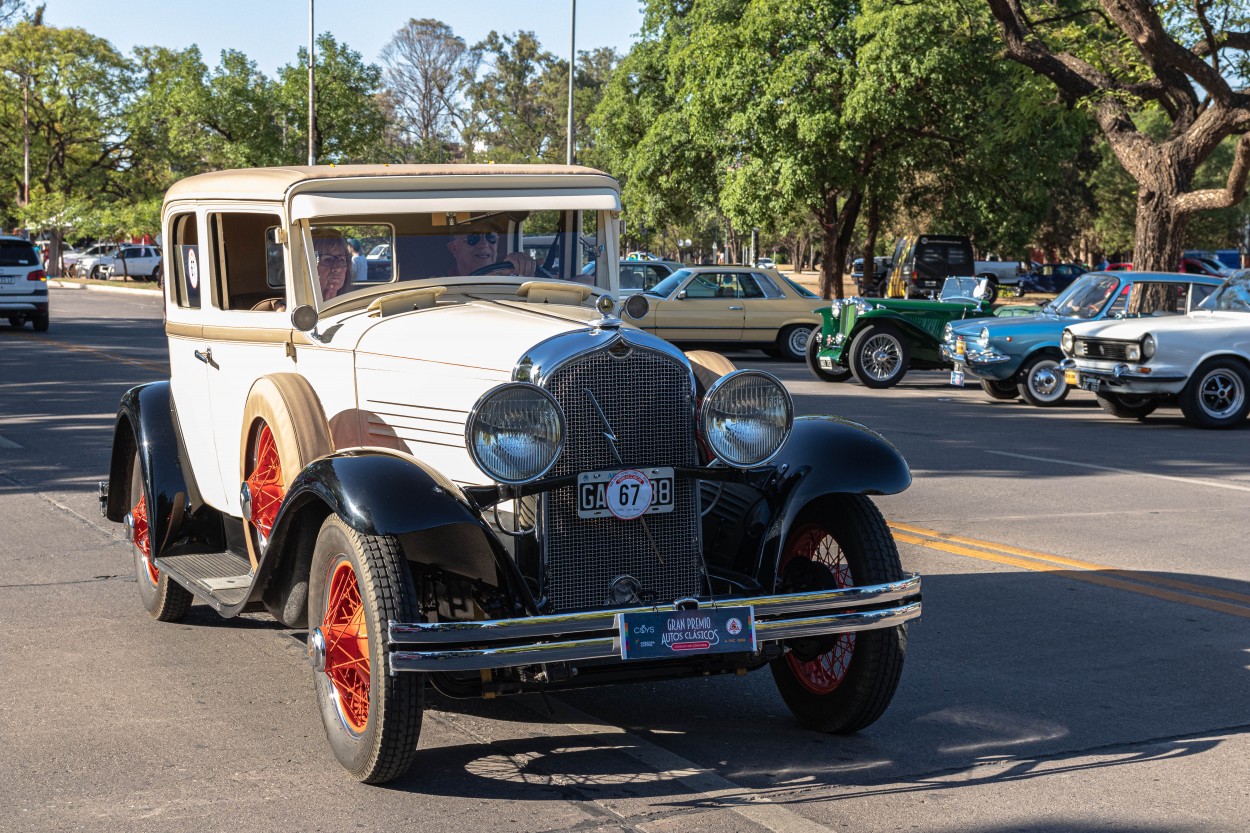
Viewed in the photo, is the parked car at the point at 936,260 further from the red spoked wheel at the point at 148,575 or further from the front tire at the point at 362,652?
the front tire at the point at 362,652

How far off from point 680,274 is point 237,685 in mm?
19769

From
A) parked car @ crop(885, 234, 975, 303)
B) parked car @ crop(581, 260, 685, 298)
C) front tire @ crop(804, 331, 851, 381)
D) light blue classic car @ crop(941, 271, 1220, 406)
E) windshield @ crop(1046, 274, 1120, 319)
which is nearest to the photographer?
light blue classic car @ crop(941, 271, 1220, 406)

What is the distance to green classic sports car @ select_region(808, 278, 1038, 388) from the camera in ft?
65.5

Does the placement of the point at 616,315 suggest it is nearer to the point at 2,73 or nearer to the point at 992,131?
the point at 992,131

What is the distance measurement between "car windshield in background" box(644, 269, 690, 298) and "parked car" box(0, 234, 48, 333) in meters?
11.7

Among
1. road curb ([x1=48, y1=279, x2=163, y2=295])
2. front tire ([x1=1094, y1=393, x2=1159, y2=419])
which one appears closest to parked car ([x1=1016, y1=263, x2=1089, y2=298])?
road curb ([x1=48, y1=279, x2=163, y2=295])

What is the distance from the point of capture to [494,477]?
448 centimetres

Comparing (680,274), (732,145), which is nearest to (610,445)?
(680,274)

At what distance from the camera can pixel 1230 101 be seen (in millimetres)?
22234

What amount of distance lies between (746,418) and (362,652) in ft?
4.94

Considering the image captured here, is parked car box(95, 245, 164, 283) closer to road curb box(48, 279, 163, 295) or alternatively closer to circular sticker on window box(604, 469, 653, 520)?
road curb box(48, 279, 163, 295)

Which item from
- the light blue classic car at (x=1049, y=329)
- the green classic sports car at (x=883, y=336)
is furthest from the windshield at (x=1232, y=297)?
the green classic sports car at (x=883, y=336)

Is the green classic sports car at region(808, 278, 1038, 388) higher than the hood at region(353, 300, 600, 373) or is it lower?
lower

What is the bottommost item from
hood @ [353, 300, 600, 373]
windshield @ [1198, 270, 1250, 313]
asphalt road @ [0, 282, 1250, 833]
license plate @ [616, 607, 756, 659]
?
asphalt road @ [0, 282, 1250, 833]
